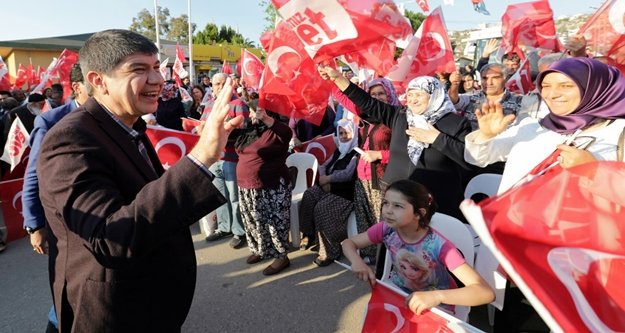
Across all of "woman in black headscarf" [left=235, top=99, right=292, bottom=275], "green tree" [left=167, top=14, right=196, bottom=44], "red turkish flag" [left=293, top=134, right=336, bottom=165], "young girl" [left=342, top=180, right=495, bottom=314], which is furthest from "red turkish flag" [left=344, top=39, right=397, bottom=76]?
"green tree" [left=167, top=14, right=196, bottom=44]

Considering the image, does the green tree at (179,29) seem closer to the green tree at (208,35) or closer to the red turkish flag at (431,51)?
the green tree at (208,35)

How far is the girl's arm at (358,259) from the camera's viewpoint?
192cm

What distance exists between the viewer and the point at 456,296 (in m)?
1.72

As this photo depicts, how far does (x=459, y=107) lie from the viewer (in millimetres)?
4898

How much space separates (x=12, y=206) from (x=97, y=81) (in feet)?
14.7

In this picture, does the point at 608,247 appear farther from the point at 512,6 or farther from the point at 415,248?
the point at 512,6

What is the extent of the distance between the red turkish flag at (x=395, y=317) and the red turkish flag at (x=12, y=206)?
15.6ft

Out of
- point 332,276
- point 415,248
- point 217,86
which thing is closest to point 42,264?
point 217,86

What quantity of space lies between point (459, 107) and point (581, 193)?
4.05 metres

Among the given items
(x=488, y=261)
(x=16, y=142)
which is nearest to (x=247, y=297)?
(x=488, y=261)

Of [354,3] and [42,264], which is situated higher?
[354,3]

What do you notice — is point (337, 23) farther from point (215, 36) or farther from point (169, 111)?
point (215, 36)

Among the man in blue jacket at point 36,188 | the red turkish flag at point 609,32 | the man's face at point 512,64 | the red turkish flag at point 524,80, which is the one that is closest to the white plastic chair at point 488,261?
the red turkish flag at point 609,32

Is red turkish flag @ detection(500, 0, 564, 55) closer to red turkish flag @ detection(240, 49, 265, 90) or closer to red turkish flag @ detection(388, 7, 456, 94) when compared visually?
red turkish flag @ detection(388, 7, 456, 94)
